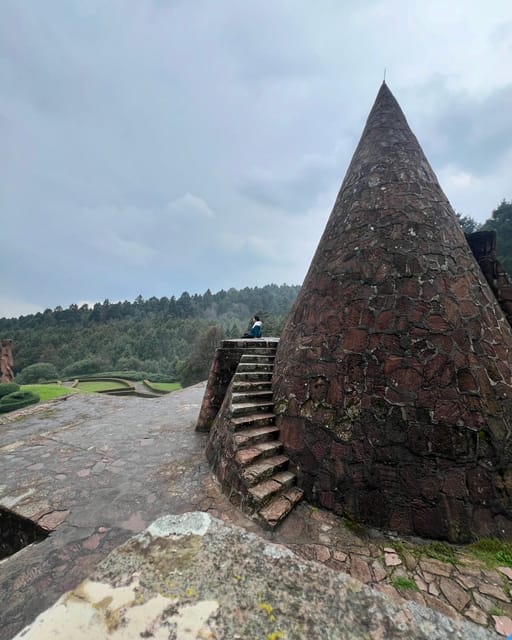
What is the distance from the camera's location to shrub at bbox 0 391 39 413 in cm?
1190

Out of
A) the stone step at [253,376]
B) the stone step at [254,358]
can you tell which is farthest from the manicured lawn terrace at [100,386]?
the stone step at [253,376]

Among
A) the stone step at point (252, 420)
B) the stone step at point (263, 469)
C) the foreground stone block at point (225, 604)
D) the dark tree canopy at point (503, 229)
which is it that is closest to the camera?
the foreground stone block at point (225, 604)

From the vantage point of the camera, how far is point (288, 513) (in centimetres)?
283

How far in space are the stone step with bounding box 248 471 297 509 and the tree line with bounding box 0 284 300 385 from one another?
1820 centimetres

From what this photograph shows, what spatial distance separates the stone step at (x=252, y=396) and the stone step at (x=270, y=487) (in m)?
1.16

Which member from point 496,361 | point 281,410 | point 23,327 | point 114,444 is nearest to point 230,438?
point 281,410

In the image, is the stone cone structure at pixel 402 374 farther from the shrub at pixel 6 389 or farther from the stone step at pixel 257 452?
the shrub at pixel 6 389

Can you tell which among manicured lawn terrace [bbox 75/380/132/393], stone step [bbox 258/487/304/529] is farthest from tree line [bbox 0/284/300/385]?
stone step [bbox 258/487/304/529]

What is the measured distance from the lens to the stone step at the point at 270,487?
2.81 m

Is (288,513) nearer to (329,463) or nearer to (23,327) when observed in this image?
(329,463)

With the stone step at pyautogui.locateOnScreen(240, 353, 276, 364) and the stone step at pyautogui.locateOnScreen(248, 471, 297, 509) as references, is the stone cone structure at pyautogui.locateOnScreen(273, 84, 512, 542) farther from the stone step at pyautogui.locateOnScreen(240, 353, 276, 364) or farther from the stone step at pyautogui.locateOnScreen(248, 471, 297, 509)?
the stone step at pyautogui.locateOnScreen(240, 353, 276, 364)

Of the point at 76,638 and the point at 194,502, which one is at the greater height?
the point at 76,638

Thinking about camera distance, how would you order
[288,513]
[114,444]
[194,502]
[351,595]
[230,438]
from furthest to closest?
[114,444] → [230,438] → [194,502] → [288,513] → [351,595]

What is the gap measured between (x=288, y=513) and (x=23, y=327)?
231 feet
